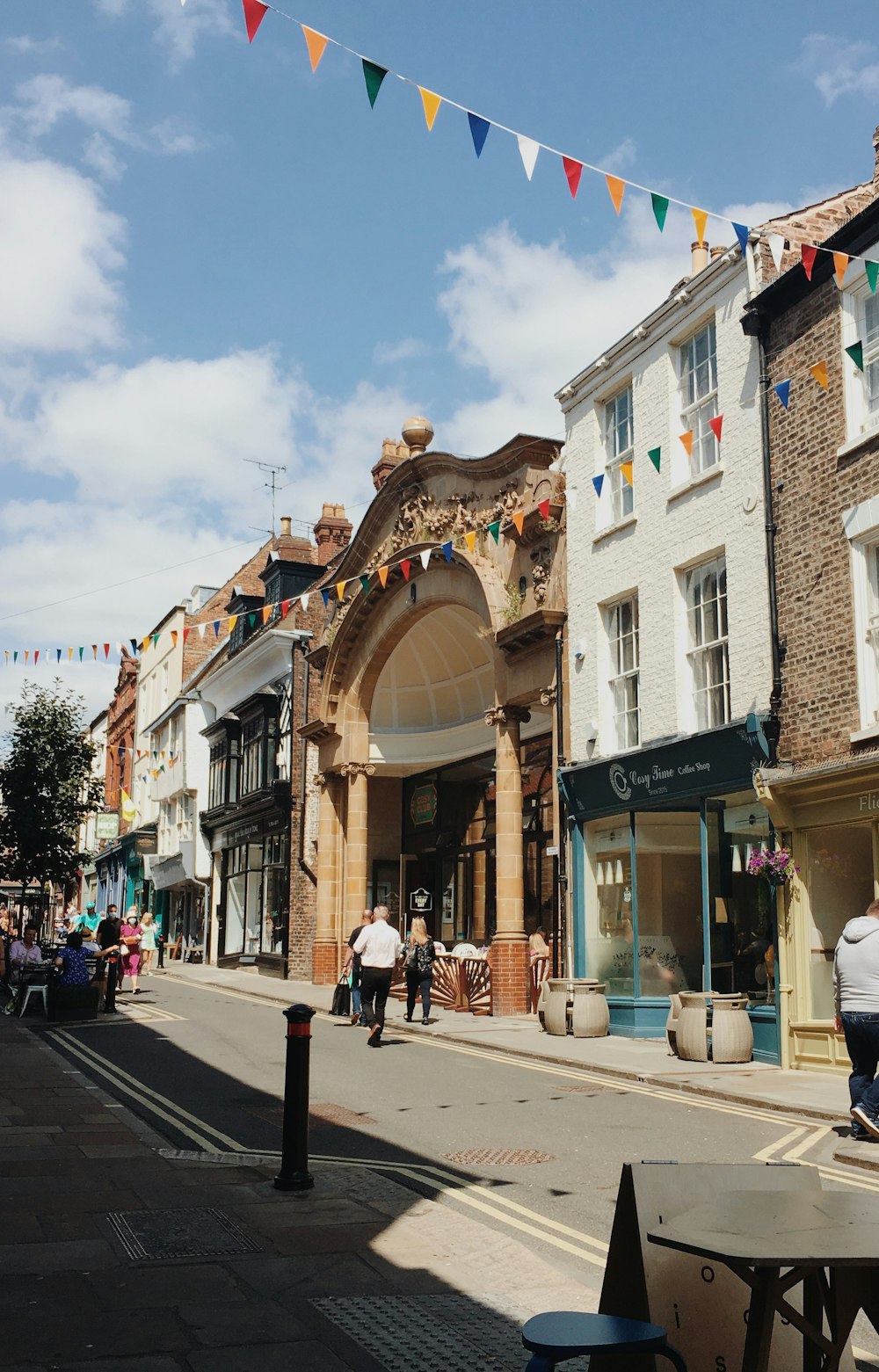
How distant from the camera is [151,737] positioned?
164 ft

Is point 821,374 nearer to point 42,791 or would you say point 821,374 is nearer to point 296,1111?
point 296,1111

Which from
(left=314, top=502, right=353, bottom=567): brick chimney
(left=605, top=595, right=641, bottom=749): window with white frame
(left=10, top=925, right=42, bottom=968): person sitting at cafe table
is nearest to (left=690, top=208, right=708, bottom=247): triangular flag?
(left=605, top=595, right=641, bottom=749): window with white frame

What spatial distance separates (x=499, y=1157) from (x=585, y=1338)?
6.00 metres

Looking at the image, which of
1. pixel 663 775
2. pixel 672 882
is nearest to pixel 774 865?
pixel 663 775

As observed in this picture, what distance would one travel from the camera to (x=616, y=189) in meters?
10.0

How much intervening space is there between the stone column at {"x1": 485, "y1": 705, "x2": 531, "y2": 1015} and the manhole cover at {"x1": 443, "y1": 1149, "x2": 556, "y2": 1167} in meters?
12.0

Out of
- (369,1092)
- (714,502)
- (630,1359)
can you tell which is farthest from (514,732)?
(630,1359)

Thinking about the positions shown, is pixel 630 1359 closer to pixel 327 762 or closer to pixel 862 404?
pixel 862 404

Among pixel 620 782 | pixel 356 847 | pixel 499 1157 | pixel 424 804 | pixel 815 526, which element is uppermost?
pixel 815 526

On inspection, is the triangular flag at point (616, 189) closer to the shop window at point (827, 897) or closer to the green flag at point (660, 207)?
the green flag at point (660, 207)

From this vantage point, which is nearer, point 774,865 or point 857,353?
point 857,353

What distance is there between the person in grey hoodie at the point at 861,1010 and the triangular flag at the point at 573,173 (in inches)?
240

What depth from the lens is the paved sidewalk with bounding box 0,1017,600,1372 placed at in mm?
4664

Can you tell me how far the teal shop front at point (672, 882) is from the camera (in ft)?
51.1
